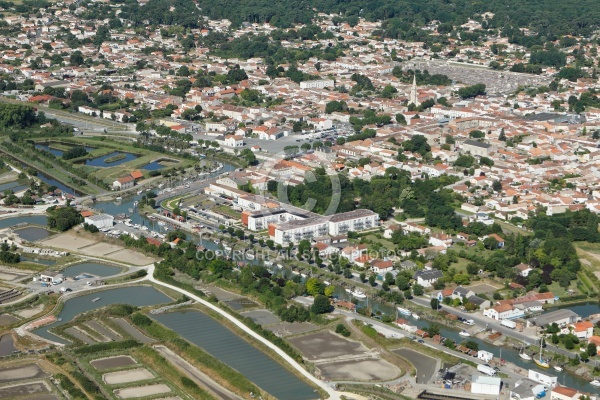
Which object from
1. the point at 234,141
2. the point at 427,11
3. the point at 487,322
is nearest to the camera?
the point at 487,322

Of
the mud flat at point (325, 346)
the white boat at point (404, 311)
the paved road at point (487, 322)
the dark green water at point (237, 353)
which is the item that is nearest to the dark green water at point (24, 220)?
the dark green water at point (237, 353)

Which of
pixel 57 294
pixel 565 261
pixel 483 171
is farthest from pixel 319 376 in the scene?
pixel 483 171

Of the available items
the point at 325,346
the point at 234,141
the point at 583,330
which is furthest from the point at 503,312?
the point at 234,141

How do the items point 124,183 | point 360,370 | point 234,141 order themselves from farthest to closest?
1. point 234,141
2. point 124,183
3. point 360,370

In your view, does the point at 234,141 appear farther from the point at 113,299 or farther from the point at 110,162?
the point at 113,299

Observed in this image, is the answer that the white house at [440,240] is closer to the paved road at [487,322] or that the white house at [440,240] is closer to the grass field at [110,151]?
the paved road at [487,322]

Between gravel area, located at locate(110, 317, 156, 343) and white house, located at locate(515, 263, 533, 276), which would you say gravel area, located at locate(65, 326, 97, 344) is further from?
white house, located at locate(515, 263, 533, 276)

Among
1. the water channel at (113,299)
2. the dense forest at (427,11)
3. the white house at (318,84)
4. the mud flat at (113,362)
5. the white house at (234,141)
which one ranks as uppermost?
the dense forest at (427,11)

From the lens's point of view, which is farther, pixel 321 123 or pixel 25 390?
pixel 321 123
